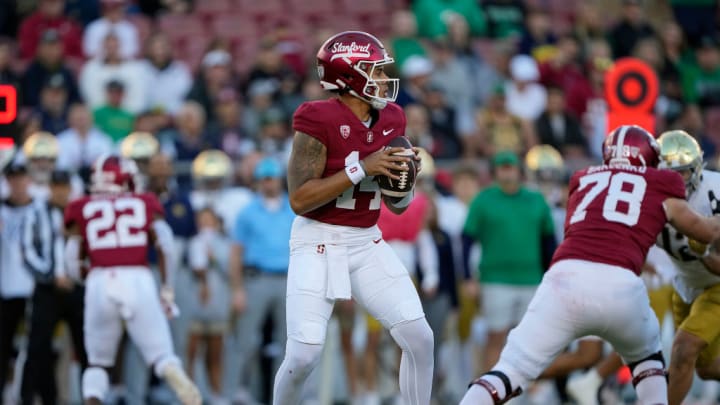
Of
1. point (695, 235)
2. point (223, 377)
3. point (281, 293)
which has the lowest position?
point (223, 377)

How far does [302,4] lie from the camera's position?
15.1m

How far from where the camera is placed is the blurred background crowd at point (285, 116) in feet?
37.0

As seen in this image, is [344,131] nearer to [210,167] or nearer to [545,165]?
[210,167]

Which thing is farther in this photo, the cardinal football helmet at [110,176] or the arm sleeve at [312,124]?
the cardinal football helmet at [110,176]

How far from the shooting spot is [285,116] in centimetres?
1290

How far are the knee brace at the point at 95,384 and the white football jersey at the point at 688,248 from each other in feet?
11.7

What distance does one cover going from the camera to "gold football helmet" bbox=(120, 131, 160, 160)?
1105cm

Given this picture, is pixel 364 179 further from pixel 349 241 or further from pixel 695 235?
pixel 695 235

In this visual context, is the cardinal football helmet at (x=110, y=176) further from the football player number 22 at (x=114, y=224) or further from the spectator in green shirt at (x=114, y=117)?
the spectator in green shirt at (x=114, y=117)

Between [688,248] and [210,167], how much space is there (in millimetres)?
5153

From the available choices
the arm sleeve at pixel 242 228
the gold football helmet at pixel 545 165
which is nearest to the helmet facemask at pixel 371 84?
the arm sleeve at pixel 242 228

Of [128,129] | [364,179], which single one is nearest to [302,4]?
[128,129]

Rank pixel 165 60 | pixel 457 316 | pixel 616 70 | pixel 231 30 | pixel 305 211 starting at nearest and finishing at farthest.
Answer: pixel 305 211 → pixel 616 70 → pixel 457 316 → pixel 165 60 → pixel 231 30

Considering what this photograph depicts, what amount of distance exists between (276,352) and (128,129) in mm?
2714
